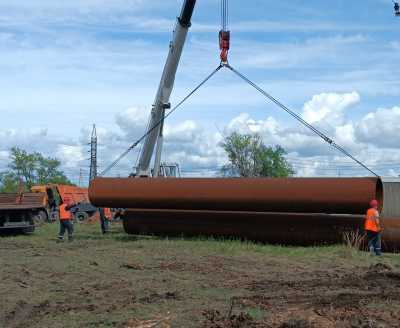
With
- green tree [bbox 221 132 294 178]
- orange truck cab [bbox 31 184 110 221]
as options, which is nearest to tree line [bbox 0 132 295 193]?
green tree [bbox 221 132 294 178]

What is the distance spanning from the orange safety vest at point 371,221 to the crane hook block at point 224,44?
6.40 metres

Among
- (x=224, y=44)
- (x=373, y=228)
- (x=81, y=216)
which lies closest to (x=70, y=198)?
(x=81, y=216)

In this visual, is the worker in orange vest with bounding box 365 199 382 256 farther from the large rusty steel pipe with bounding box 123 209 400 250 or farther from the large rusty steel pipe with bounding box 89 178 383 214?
the large rusty steel pipe with bounding box 123 209 400 250

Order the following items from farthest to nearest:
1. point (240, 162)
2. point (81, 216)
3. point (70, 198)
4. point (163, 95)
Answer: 1. point (240, 162)
2. point (70, 198)
3. point (81, 216)
4. point (163, 95)

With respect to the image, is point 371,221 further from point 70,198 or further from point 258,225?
point 70,198

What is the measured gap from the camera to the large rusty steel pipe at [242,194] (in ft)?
A: 50.2

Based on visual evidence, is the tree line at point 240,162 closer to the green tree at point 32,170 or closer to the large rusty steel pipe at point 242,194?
the green tree at point 32,170

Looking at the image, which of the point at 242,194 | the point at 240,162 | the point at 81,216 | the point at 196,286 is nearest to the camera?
the point at 196,286

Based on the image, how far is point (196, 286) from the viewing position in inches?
408

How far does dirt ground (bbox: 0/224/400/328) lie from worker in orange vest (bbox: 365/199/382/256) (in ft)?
1.58

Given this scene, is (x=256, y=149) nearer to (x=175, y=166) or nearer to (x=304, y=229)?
(x=175, y=166)

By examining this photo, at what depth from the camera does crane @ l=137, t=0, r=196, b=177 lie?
19234 millimetres

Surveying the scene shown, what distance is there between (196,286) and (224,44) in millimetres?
9686

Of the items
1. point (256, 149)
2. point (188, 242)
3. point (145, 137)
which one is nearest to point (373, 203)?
point (188, 242)
